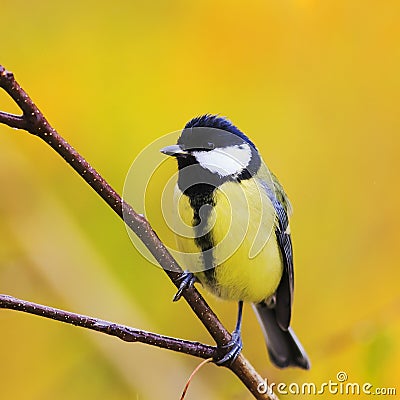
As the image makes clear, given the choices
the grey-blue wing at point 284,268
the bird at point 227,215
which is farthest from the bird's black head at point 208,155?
the grey-blue wing at point 284,268

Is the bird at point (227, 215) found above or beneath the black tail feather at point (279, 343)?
above

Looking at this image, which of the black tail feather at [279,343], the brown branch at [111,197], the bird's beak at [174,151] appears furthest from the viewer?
the black tail feather at [279,343]

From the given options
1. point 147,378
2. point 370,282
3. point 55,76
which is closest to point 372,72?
point 370,282

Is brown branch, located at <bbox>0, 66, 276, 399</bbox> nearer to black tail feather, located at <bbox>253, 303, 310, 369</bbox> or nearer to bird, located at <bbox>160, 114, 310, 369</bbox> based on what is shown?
bird, located at <bbox>160, 114, 310, 369</bbox>

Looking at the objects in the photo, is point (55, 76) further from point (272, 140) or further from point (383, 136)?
point (383, 136)

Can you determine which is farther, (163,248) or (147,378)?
(147,378)

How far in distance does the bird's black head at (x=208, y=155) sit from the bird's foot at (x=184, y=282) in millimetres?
146

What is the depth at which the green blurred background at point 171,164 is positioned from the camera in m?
1.30

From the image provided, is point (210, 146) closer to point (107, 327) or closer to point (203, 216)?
point (203, 216)

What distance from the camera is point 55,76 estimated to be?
4.58ft

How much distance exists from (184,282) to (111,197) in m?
0.20

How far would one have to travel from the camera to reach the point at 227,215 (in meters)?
0.99

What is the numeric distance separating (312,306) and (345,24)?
0.64m

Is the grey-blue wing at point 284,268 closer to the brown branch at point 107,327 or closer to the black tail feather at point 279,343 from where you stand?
the black tail feather at point 279,343
